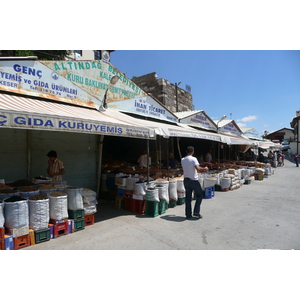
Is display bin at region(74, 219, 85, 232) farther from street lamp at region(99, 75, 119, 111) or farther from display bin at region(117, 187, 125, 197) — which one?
street lamp at region(99, 75, 119, 111)

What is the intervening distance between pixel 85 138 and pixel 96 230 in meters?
4.30

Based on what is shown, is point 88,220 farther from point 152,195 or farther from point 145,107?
point 145,107

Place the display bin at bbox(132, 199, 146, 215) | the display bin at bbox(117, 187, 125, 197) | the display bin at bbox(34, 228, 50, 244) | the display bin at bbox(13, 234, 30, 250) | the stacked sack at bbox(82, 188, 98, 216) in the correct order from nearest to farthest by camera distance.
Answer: the display bin at bbox(13, 234, 30, 250) → the display bin at bbox(34, 228, 50, 244) → the stacked sack at bbox(82, 188, 98, 216) → the display bin at bbox(132, 199, 146, 215) → the display bin at bbox(117, 187, 125, 197)

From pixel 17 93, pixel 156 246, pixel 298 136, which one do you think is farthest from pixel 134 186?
pixel 298 136

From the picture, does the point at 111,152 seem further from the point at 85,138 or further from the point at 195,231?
the point at 195,231

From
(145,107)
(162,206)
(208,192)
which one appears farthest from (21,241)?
(145,107)

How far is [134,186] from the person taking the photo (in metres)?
6.72

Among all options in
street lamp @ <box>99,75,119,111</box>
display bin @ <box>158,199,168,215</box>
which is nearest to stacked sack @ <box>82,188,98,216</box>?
display bin @ <box>158,199,168,215</box>

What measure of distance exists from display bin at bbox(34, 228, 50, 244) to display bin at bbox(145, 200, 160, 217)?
2.60 m

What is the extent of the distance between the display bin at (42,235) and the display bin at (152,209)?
2603 millimetres

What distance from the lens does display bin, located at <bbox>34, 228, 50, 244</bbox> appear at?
4.25 meters

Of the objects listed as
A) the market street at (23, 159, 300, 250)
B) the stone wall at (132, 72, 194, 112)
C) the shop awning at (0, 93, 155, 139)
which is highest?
the stone wall at (132, 72, 194, 112)

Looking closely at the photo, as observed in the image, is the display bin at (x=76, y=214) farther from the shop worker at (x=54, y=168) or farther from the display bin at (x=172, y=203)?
the display bin at (x=172, y=203)

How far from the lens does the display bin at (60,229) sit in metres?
4.54
